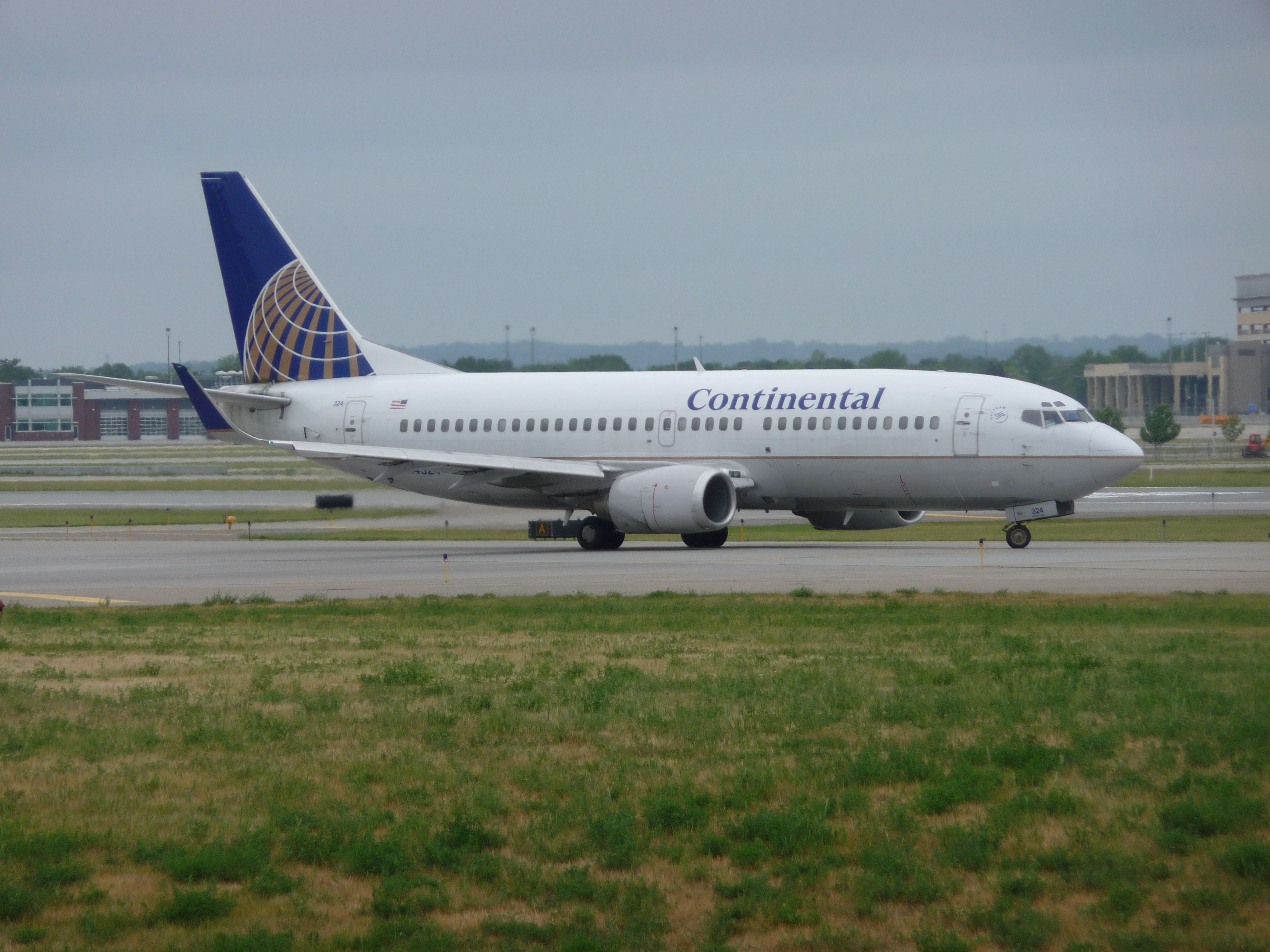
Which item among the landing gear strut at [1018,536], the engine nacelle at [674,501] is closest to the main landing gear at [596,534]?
the engine nacelle at [674,501]

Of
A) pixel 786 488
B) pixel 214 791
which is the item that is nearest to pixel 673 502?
pixel 786 488

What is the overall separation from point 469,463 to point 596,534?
3.91 meters

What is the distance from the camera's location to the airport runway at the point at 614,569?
89.5ft

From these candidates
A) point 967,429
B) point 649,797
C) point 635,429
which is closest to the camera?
point 649,797

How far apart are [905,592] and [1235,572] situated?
7.26 meters

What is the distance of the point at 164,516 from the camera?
192ft

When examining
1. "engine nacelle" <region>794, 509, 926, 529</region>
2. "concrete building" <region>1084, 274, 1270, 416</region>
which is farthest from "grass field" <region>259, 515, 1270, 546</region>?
"concrete building" <region>1084, 274, 1270, 416</region>

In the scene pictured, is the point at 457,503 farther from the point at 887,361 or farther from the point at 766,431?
the point at 887,361

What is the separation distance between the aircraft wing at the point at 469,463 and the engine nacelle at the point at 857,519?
570 centimetres

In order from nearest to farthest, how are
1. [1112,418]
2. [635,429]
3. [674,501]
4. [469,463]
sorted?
[674,501]
[469,463]
[635,429]
[1112,418]

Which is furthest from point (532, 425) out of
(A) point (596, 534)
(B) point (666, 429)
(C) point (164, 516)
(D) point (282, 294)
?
(C) point (164, 516)

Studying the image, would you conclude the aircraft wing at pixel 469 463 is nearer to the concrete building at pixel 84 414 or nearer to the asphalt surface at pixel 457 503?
the asphalt surface at pixel 457 503

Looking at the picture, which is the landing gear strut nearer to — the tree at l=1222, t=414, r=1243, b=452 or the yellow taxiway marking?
the yellow taxiway marking

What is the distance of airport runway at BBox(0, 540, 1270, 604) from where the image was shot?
27281 mm
